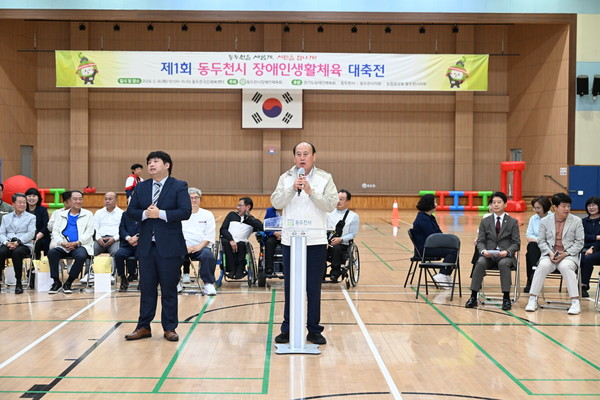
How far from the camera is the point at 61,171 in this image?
2525 cm

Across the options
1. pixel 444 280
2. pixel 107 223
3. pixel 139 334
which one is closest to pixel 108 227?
pixel 107 223

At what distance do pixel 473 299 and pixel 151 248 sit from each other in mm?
3632

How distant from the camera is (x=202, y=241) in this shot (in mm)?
8906

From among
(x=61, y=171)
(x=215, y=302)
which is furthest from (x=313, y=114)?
(x=215, y=302)

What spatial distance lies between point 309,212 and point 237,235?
345 cm

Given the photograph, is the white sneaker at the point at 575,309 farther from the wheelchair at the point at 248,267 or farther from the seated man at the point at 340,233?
the wheelchair at the point at 248,267

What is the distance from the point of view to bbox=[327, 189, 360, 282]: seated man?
9156 mm

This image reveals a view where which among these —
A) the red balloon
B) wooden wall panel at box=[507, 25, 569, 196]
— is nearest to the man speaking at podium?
the red balloon

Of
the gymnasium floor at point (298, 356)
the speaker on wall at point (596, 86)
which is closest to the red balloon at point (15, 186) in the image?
the gymnasium floor at point (298, 356)

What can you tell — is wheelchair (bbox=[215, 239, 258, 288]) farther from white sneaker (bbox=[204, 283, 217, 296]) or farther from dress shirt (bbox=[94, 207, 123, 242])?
dress shirt (bbox=[94, 207, 123, 242])

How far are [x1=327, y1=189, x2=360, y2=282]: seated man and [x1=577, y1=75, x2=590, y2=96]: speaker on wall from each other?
14819 mm

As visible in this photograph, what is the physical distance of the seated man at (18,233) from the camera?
877 centimetres

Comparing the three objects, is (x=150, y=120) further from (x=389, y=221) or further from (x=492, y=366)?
(x=492, y=366)

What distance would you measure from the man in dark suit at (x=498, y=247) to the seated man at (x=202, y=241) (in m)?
2.97
